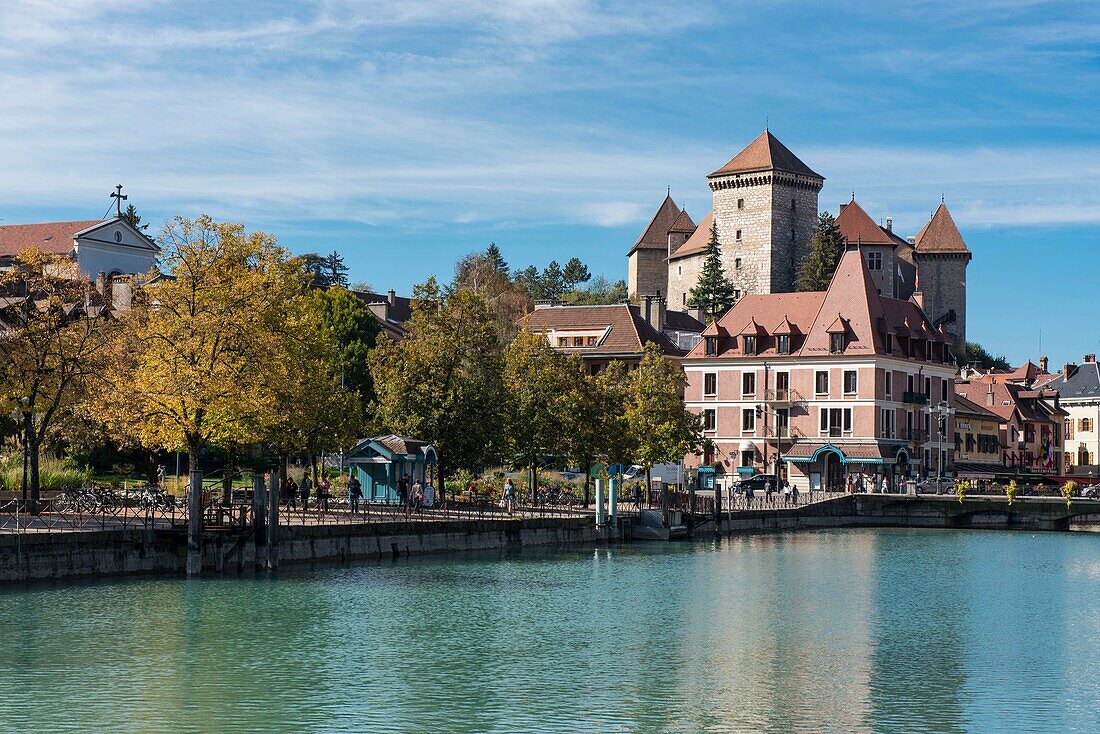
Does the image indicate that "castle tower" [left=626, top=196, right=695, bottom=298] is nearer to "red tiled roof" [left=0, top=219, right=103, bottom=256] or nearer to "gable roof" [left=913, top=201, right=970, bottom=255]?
"gable roof" [left=913, top=201, right=970, bottom=255]

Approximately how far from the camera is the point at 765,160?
153 m

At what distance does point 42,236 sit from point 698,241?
260 ft

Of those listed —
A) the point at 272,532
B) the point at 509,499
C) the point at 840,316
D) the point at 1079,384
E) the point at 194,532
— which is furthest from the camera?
the point at 1079,384

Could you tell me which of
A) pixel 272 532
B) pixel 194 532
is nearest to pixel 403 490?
pixel 272 532

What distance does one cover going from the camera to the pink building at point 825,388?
307 feet

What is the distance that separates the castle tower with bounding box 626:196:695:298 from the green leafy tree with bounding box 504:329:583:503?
10027 centimetres

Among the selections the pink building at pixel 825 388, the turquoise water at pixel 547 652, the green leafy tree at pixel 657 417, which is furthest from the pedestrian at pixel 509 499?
the pink building at pixel 825 388

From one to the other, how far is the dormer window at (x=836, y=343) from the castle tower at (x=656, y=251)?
75433 mm

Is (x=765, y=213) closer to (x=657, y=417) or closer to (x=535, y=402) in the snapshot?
(x=657, y=417)

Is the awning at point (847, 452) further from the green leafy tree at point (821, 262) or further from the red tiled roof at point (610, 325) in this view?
the green leafy tree at point (821, 262)

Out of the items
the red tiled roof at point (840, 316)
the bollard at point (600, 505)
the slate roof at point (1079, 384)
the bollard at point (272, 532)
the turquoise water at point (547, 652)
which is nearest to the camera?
the turquoise water at point (547, 652)

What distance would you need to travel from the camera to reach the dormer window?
94.8 meters

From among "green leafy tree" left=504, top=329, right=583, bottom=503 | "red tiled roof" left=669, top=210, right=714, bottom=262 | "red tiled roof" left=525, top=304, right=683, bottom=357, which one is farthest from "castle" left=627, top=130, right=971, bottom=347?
"green leafy tree" left=504, top=329, right=583, bottom=503

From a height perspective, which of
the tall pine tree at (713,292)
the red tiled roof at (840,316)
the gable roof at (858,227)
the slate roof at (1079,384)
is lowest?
the slate roof at (1079,384)
